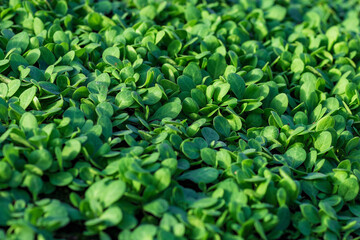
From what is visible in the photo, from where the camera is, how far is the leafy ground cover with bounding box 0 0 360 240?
1.59 m

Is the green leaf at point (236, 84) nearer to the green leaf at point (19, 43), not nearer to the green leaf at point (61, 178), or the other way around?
the green leaf at point (61, 178)

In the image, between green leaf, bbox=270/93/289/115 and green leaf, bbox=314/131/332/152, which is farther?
green leaf, bbox=270/93/289/115

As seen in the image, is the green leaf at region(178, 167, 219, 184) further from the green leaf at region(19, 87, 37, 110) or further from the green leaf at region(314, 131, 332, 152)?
the green leaf at region(19, 87, 37, 110)

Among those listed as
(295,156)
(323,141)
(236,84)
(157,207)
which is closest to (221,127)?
(236,84)

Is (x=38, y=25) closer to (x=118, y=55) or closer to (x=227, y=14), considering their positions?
(x=118, y=55)

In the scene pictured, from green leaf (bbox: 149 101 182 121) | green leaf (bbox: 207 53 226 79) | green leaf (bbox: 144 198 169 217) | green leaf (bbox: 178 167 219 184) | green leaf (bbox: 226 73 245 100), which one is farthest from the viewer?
green leaf (bbox: 207 53 226 79)

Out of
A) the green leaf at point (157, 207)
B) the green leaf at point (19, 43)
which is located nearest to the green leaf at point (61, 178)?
the green leaf at point (157, 207)

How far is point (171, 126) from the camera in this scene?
1.92 meters

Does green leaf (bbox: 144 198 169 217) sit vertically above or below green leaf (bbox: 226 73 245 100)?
below

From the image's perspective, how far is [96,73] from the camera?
7.06 ft

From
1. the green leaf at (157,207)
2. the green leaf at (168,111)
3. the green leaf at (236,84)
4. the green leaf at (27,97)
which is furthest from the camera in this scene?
the green leaf at (236,84)

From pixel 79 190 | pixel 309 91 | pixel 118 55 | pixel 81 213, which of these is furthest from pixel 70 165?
pixel 309 91

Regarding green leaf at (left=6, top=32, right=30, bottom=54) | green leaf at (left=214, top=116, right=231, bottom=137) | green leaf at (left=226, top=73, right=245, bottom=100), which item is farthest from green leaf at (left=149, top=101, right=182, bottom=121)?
green leaf at (left=6, top=32, right=30, bottom=54)

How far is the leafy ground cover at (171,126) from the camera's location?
159 centimetres
